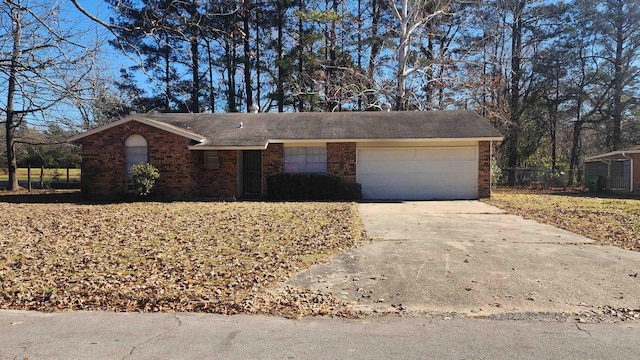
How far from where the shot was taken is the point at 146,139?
15.7 meters

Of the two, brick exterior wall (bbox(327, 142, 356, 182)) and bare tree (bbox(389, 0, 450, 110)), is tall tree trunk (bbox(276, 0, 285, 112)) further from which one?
brick exterior wall (bbox(327, 142, 356, 182))

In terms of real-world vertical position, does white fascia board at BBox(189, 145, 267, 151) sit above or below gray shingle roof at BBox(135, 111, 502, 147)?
below

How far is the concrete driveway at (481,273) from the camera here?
4.73 meters

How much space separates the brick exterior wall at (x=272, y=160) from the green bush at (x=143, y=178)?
4.01 meters

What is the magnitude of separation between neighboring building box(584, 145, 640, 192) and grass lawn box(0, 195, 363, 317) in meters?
17.2

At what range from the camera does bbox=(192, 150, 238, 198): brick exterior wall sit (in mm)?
16641

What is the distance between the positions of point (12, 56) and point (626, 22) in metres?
33.4

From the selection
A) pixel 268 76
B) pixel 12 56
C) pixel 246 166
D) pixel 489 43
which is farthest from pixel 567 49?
pixel 12 56

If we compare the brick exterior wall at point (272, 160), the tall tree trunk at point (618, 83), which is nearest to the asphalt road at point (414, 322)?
the brick exterior wall at point (272, 160)

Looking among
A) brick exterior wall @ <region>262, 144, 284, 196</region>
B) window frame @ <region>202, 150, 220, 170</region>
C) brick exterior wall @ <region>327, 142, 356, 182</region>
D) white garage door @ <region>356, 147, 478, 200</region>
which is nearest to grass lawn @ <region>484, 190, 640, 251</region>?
white garage door @ <region>356, 147, 478, 200</region>

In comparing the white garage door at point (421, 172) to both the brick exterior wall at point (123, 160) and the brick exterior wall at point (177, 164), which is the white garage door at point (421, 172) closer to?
the brick exterior wall at point (177, 164)

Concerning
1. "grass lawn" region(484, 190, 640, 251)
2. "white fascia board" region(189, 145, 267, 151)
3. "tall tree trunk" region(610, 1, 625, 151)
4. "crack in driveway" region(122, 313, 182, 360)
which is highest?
"tall tree trunk" region(610, 1, 625, 151)

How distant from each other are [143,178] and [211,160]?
2.76 metres

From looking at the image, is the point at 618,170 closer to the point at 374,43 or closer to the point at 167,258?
the point at 374,43
